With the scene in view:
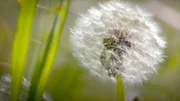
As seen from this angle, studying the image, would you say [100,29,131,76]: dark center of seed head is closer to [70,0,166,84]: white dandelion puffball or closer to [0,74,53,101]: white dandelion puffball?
[70,0,166,84]: white dandelion puffball

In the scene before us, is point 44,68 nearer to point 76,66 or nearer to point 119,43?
point 76,66

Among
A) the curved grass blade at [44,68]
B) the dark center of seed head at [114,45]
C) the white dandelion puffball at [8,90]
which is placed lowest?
the white dandelion puffball at [8,90]

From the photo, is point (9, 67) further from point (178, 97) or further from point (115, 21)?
point (178, 97)

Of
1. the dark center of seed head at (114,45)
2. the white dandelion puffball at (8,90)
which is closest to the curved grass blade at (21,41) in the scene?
the white dandelion puffball at (8,90)

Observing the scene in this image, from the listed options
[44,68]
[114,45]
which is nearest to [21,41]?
[44,68]

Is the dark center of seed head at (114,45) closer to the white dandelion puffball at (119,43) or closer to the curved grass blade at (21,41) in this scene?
the white dandelion puffball at (119,43)

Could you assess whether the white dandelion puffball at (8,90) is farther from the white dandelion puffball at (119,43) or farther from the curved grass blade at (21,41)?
the white dandelion puffball at (119,43)

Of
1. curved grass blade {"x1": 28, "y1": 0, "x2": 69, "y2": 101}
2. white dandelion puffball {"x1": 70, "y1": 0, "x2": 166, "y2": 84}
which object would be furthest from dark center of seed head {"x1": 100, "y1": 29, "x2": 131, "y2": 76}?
curved grass blade {"x1": 28, "y1": 0, "x2": 69, "y2": 101}

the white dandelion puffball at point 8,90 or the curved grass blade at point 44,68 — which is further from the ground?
the curved grass blade at point 44,68
